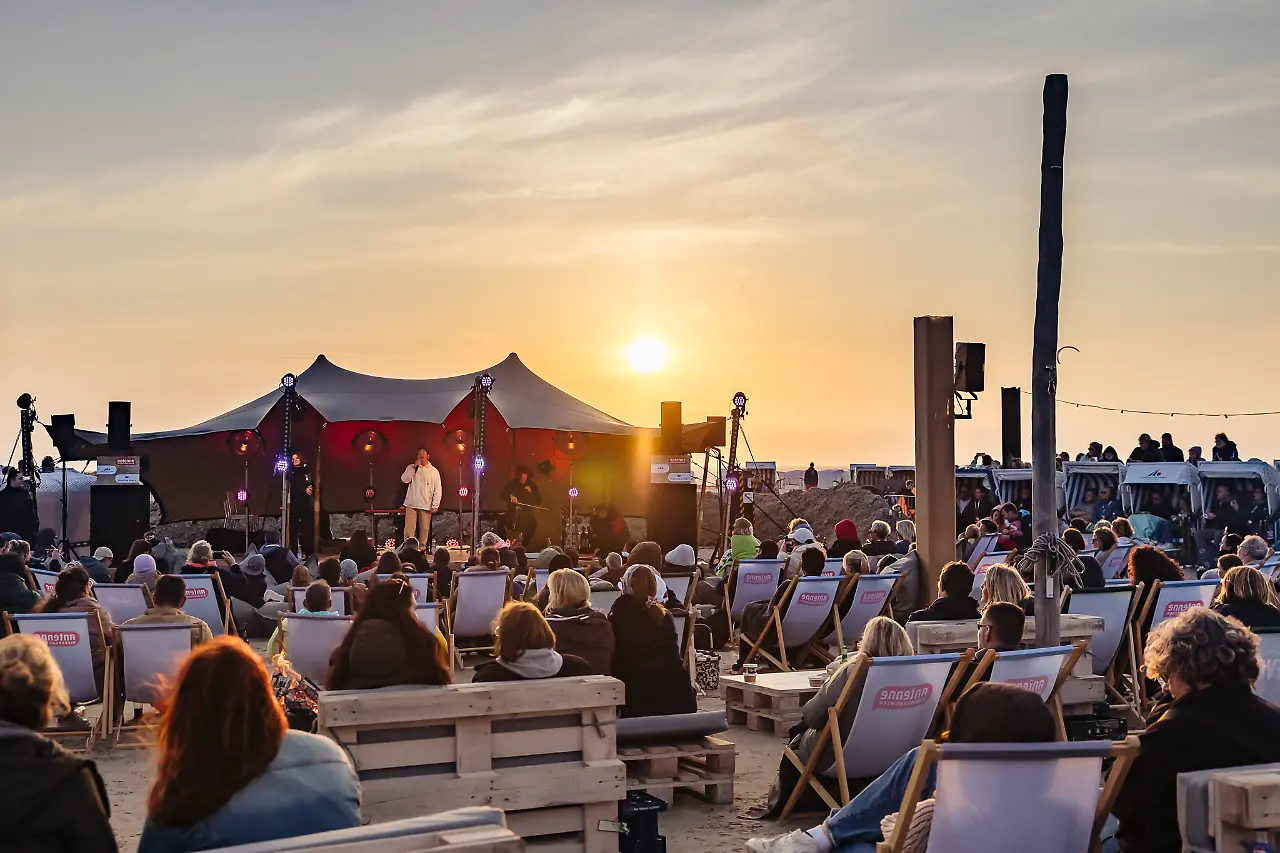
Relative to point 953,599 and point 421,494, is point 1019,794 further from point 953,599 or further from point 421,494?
point 421,494

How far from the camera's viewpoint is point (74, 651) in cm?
723

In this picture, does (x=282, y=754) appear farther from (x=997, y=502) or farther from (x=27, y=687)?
(x=997, y=502)

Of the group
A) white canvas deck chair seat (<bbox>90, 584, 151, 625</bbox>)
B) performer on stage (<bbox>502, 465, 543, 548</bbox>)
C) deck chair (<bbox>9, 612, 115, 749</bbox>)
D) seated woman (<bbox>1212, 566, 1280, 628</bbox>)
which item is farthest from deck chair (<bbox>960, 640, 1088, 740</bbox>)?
performer on stage (<bbox>502, 465, 543, 548</bbox>)

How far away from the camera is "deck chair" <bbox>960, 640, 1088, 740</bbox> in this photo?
202 inches

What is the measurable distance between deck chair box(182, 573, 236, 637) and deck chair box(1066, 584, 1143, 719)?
18.5 ft

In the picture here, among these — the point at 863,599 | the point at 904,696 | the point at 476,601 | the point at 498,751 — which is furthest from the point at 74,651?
the point at 863,599

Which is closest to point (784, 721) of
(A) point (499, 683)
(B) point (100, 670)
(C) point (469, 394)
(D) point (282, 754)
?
(A) point (499, 683)

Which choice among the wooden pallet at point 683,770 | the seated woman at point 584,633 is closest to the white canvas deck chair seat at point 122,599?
the seated woman at point 584,633

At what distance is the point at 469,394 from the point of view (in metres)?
21.0

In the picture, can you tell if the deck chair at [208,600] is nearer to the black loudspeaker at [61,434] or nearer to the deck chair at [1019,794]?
the deck chair at [1019,794]

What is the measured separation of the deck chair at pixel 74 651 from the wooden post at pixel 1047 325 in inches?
195

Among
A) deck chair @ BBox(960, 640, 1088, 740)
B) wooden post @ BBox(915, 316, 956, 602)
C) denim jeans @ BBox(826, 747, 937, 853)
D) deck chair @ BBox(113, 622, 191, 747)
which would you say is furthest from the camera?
wooden post @ BBox(915, 316, 956, 602)

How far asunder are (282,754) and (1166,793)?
2181 mm

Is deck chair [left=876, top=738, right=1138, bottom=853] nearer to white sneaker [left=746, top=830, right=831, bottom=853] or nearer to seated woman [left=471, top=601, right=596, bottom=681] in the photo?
white sneaker [left=746, top=830, right=831, bottom=853]
